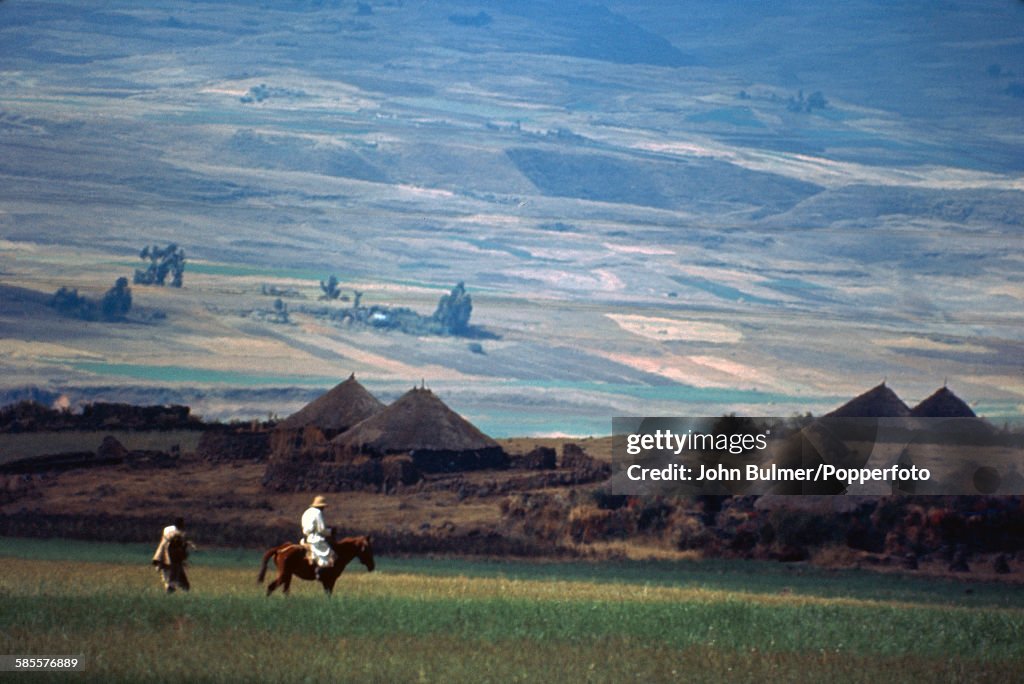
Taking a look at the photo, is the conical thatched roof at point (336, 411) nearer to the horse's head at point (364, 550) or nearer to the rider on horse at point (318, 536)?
the horse's head at point (364, 550)

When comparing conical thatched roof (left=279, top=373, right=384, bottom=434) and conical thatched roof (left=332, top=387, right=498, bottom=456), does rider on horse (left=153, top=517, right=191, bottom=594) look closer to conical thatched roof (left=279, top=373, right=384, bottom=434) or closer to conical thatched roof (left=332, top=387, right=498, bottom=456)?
conical thatched roof (left=332, top=387, right=498, bottom=456)

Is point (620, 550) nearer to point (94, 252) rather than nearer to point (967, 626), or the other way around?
point (967, 626)

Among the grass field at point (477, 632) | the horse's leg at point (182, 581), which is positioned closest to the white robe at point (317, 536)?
the grass field at point (477, 632)

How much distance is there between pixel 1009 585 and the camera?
5200 cm

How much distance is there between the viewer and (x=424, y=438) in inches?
3187

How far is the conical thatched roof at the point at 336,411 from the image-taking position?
86.8m

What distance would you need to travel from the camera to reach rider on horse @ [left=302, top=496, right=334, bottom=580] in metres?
29.9

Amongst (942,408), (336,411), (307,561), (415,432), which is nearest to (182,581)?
(307,561)

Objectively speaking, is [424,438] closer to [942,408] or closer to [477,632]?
[942,408]

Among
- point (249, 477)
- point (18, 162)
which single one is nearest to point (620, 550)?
point (249, 477)

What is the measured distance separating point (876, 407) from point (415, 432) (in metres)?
21.2

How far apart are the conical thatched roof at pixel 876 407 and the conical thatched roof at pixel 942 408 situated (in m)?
0.88

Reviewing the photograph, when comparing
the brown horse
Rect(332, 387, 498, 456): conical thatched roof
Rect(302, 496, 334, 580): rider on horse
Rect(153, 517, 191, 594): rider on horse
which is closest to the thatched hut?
Rect(332, 387, 498, 456): conical thatched roof

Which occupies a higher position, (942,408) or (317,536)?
(942,408)
